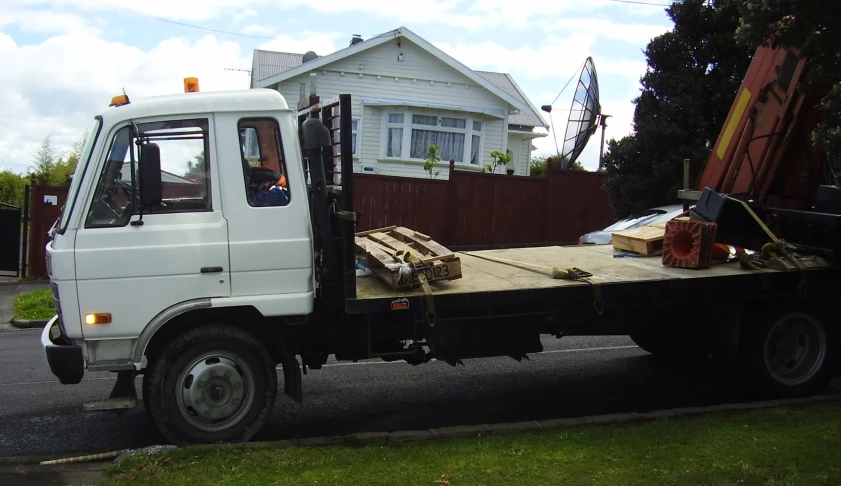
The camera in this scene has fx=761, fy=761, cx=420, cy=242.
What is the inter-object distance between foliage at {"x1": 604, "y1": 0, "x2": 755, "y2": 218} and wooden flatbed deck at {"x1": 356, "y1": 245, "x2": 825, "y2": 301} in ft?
20.3

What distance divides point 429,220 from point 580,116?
5.58 m

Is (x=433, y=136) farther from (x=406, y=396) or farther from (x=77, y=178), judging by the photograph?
(x=77, y=178)

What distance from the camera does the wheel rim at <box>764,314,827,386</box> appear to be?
682 centimetres

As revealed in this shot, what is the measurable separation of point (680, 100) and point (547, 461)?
959cm

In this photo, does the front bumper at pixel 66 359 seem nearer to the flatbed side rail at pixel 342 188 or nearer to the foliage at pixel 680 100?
the flatbed side rail at pixel 342 188

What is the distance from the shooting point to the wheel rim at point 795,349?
268 inches

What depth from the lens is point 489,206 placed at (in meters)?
16.6

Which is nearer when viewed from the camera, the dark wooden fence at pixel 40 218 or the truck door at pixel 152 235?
the truck door at pixel 152 235

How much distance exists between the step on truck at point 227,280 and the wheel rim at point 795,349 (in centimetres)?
167

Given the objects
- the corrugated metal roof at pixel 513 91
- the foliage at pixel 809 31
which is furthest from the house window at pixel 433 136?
the foliage at pixel 809 31

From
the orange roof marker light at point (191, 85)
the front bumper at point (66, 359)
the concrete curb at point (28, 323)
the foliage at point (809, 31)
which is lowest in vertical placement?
the concrete curb at point (28, 323)

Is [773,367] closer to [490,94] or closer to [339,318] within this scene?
[339,318]

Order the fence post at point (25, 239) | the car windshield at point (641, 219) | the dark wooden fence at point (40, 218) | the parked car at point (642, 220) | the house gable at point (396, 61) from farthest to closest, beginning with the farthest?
the house gable at point (396, 61) → the fence post at point (25, 239) → the dark wooden fence at point (40, 218) → the car windshield at point (641, 219) → the parked car at point (642, 220)

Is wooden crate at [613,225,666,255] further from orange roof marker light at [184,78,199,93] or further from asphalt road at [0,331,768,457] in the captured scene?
orange roof marker light at [184,78,199,93]
